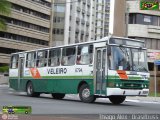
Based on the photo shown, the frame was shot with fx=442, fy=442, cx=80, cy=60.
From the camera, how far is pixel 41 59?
92.4ft

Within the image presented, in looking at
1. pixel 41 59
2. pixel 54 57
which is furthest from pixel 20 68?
pixel 54 57

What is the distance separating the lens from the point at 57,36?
10325cm

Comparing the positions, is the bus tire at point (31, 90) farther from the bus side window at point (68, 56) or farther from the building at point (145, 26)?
the building at point (145, 26)

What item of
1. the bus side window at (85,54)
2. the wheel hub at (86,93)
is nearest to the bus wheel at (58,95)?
the bus side window at (85,54)

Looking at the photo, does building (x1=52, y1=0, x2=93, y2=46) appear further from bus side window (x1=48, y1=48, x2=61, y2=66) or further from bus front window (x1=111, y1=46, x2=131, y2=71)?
bus front window (x1=111, y1=46, x2=131, y2=71)

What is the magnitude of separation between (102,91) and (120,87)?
100 cm

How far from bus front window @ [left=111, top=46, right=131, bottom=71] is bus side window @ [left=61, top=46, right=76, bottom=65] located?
132 inches

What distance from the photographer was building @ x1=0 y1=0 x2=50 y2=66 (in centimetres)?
8494

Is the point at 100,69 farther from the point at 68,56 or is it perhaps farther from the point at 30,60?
the point at 30,60

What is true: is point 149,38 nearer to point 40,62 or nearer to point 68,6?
point 40,62

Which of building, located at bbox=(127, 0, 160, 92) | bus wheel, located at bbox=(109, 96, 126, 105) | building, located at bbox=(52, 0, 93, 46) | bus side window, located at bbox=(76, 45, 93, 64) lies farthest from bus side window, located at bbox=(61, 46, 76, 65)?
building, located at bbox=(52, 0, 93, 46)

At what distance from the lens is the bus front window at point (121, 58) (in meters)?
21.3

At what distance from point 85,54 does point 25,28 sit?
225ft

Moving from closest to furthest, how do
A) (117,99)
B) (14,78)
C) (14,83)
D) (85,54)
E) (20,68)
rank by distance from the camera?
(85,54) → (117,99) → (20,68) → (14,78) → (14,83)
